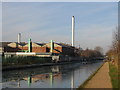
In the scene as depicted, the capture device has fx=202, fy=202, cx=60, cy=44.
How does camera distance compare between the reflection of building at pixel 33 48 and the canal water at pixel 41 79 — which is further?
the reflection of building at pixel 33 48

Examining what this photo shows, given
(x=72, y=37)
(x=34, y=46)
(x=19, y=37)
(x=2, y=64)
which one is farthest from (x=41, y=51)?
(x=2, y=64)

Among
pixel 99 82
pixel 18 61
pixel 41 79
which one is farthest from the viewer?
pixel 18 61

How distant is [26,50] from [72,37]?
27.7 meters

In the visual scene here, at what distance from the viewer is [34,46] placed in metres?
91.2

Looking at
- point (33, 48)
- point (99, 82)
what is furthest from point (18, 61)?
point (33, 48)

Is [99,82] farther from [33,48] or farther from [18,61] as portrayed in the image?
[33,48]

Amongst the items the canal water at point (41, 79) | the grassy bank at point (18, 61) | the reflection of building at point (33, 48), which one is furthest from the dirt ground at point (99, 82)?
the reflection of building at point (33, 48)

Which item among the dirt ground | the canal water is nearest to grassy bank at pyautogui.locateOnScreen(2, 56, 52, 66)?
the canal water

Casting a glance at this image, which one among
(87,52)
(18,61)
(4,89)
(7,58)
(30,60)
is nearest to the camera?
(4,89)

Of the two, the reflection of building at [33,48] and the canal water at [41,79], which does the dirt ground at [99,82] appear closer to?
the canal water at [41,79]

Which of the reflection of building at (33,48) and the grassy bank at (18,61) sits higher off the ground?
the reflection of building at (33,48)

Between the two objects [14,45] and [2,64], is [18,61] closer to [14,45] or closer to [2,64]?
[2,64]

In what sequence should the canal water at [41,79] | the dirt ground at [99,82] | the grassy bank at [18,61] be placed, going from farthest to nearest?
the grassy bank at [18,61] → the canal water at [41,79] → the dirt ground at [99,82]

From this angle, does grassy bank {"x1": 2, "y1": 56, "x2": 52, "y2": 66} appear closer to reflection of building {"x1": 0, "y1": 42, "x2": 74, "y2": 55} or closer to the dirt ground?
the dirt ground
